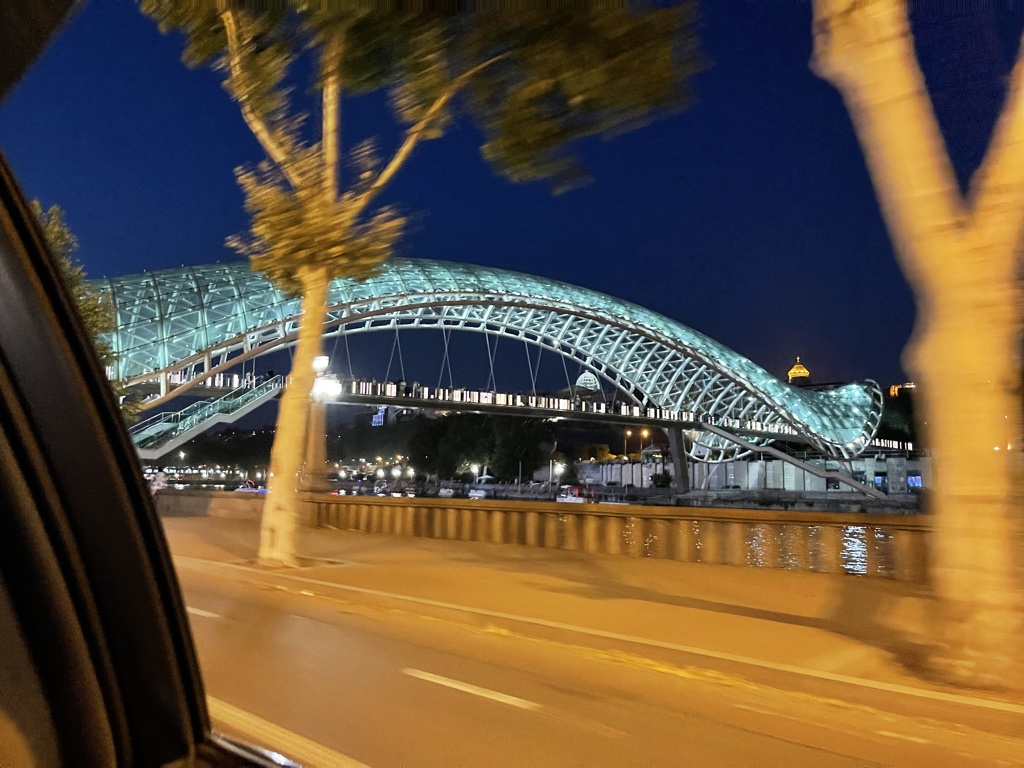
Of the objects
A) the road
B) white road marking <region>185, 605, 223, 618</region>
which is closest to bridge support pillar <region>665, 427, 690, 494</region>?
white road marking <region>185, 605, 223, 618</region>

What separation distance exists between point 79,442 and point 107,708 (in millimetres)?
750

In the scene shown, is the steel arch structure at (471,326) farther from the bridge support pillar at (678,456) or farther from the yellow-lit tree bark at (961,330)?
the yellow-lit tree bark at (961,330)

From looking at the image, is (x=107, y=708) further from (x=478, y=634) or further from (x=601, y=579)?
(x=601, y=579)

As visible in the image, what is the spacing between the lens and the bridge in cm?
4964

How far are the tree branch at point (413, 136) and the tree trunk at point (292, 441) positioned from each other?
1236mm

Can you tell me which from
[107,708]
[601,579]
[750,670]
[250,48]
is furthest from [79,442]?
[250,48]

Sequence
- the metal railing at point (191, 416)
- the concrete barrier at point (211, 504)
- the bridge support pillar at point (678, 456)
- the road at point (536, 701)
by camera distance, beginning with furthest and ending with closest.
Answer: the bridge support pillar at point (678, 456), the metal railing at point (191, 416), the concrete barrier at point (211, 504), the road at point (536, 701)

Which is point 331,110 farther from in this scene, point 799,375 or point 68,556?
point 799,375

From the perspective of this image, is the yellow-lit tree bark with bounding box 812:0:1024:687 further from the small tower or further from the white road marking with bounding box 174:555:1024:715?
the small tower

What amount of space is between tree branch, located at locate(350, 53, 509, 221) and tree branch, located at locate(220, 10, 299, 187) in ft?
3.35

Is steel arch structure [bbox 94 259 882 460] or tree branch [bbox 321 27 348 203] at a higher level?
steel arch structure [bbox 94 259 882 460]

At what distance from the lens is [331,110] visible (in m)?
13.3

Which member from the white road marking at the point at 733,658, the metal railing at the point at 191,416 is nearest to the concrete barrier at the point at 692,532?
the white road marking at the point at 733,658

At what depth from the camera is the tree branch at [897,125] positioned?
646 centimetres
